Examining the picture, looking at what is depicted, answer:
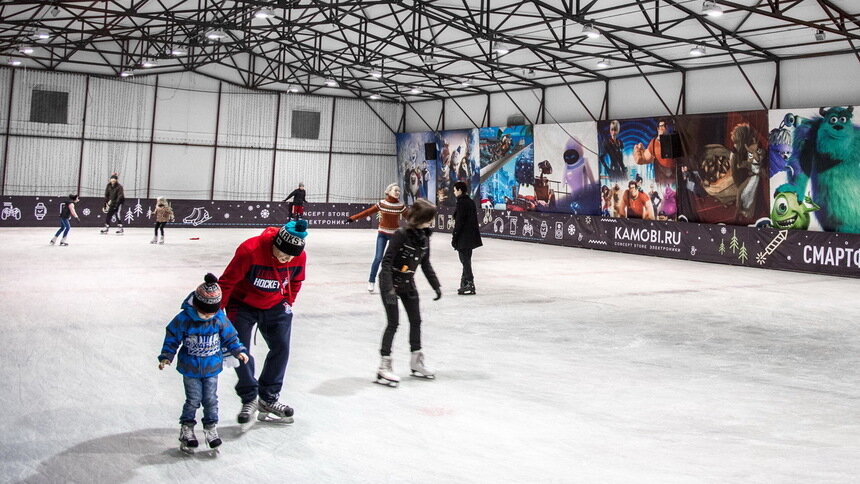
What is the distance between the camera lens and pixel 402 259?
6.16 meters

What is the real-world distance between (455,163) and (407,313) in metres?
26.0

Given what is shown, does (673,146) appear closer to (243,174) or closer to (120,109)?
(243,174)

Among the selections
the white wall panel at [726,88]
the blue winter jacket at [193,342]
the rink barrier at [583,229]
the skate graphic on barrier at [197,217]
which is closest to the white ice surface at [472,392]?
the blue winter jacket at [193,342]

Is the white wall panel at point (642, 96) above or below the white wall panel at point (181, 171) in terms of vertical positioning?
above

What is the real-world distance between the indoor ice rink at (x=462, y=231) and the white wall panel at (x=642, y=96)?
0.26 feet

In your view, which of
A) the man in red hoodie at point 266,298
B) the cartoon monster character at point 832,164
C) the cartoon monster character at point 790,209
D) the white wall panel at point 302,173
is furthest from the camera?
the white wall panel at point 302,173

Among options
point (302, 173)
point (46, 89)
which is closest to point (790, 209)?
point (302, 173)

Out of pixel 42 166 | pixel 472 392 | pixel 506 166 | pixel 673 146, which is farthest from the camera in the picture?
pixel 506 166

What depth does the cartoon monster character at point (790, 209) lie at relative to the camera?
19250mm

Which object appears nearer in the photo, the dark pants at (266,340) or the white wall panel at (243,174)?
the dark pants at (266,340)

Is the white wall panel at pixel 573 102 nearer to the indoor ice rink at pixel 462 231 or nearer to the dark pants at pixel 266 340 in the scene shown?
the indoor ice rink at pixel 462 231

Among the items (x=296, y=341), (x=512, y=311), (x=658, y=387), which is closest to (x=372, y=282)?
(x=512, y=311)

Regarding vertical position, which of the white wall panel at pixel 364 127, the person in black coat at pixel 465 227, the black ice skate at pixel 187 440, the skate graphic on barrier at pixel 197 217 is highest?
the white wall panel at pixel 364 127

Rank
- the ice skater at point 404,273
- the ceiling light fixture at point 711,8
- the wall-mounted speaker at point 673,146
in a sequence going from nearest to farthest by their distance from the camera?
1. the ice skater at point 404,273
2. the ceiling light fixture at point 711,8
3. the wall-mounted speaker at point 673,146
